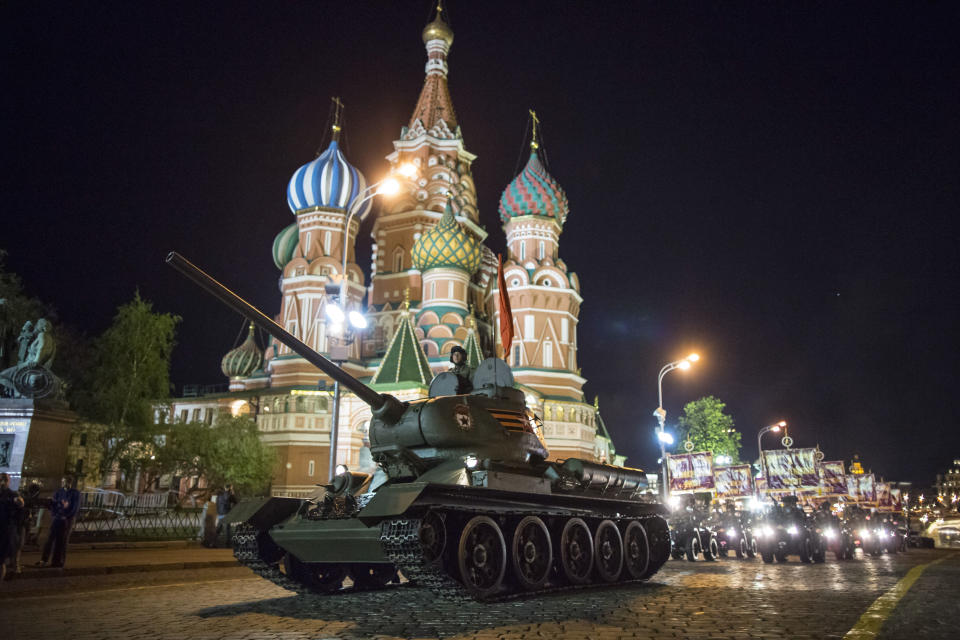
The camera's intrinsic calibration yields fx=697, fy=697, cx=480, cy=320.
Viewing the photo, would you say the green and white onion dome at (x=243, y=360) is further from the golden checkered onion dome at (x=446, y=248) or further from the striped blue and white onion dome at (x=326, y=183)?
the golden checkered onion dome at (x=446, y=248)

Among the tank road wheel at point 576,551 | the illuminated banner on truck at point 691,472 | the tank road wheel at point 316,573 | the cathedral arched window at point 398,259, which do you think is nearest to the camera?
the tank road wheel at point 316,573

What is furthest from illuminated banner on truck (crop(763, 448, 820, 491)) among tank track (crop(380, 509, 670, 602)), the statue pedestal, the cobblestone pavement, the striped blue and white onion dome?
the striped blue and white onion dome

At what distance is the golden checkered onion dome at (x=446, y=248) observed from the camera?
44188mm

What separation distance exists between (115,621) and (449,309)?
3624 cm

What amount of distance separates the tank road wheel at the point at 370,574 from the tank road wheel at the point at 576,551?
8.54ft

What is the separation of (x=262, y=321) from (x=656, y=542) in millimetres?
7808

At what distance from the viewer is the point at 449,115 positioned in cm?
5481

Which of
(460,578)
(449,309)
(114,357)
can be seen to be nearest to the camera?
(460,578)

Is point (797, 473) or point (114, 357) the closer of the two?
point (797, 473)

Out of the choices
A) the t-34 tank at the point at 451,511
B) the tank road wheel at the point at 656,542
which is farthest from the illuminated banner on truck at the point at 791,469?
the t-34 tank at the point at 451,511

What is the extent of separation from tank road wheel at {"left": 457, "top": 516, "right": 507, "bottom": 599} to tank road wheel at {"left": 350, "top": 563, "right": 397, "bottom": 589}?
2260mm

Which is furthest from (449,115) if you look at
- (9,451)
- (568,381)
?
(9,451)

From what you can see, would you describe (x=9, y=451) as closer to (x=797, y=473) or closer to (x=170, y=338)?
(x=170, y=338)

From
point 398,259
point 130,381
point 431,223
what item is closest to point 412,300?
point 398,259
